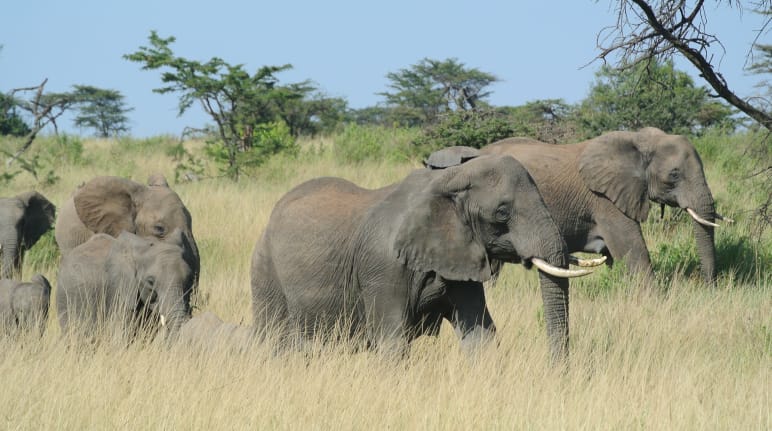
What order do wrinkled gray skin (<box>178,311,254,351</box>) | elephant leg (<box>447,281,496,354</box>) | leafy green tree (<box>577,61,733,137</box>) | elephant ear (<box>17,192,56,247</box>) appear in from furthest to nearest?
leafy green tree (<box>577,61,733,137</box>)
elephant ear (<box>17,192,56,247</box>)
wrinkled gray skin (<box>178,311,254,351</box>)
elephant leg (<box>447,281,496,354</box>)

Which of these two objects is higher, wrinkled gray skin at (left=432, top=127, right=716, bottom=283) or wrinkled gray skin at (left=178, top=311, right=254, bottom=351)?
wrinkled gray skin at (left=432, top=127, right=716, bottom=283)

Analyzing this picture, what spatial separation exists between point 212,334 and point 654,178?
4.78m

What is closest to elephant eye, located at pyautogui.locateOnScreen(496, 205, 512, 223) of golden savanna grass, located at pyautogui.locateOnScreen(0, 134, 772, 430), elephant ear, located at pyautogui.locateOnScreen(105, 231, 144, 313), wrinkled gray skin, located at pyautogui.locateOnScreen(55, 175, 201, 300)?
golden savanna grass, located at pyautogui.locateOnScreen(0, 134, 772, 430)

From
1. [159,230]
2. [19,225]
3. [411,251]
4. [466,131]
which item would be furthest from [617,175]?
[466,131]

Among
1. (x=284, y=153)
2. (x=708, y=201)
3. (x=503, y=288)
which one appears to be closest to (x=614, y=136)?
(x=708, y=201)

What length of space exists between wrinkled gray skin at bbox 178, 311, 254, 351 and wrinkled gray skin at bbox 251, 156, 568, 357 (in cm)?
17

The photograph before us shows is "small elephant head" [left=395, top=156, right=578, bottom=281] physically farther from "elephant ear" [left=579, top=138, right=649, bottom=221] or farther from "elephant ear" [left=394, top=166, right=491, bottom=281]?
"elephant ear" [left=579, top=138, right=649, bottom=221]

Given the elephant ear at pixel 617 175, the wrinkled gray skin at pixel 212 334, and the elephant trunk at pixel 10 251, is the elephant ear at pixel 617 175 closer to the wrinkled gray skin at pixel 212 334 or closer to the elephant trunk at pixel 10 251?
the wrinkled gray skin at pixel 212 334

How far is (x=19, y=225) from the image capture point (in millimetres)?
11086

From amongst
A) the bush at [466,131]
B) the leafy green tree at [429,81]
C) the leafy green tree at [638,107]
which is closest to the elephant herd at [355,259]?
the bush at [466,131]

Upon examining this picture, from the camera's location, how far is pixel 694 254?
10.6 metres

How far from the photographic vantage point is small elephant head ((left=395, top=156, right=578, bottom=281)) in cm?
551

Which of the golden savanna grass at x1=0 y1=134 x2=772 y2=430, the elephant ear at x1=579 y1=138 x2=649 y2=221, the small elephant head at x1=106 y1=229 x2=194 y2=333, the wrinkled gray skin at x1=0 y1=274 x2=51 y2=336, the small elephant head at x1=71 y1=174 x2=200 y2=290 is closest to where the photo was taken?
the golden savanna grass at x1=0 y1=134 x2=772 y2=430

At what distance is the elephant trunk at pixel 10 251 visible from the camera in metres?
10.8
